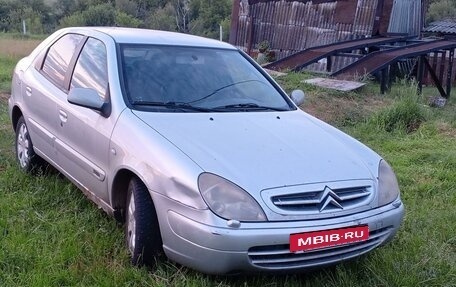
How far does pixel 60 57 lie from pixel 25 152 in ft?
3.07

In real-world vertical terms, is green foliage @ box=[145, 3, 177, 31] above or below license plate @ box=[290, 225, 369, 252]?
below

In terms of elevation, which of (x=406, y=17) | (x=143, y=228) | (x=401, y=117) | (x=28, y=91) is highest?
(x=28, y=91)

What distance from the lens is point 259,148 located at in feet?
10.9

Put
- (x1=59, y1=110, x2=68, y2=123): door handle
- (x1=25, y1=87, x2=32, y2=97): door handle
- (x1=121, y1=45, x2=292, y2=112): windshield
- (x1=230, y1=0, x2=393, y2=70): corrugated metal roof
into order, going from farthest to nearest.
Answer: (x1=230, y1=0, x2=393, y2=70): corrugated metal roof < (x1=25, y1=87, x2=32, y2=97): door handle < (x1=59, y1=110, x2=68, y2=123): door handle < (x1=121, y1=45, x2=292, y2=112): windshield

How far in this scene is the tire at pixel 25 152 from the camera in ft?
16.2

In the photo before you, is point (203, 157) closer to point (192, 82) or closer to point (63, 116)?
point (192, 82)

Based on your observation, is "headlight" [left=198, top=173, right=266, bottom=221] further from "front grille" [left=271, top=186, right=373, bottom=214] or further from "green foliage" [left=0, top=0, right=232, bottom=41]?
"green foliage" [left=0, top=0, right=232, bottom=41]

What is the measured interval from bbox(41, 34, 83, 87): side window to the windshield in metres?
0.70

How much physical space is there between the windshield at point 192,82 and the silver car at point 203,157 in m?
0.01

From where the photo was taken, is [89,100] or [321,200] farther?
[89,100]

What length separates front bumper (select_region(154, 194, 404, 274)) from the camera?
2814 mm

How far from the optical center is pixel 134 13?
48.0 m

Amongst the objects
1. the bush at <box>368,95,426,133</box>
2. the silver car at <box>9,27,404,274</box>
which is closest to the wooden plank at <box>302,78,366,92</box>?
the bush at <box>368,95,426,133</box>

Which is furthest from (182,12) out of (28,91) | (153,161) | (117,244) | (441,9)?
(153,161)
